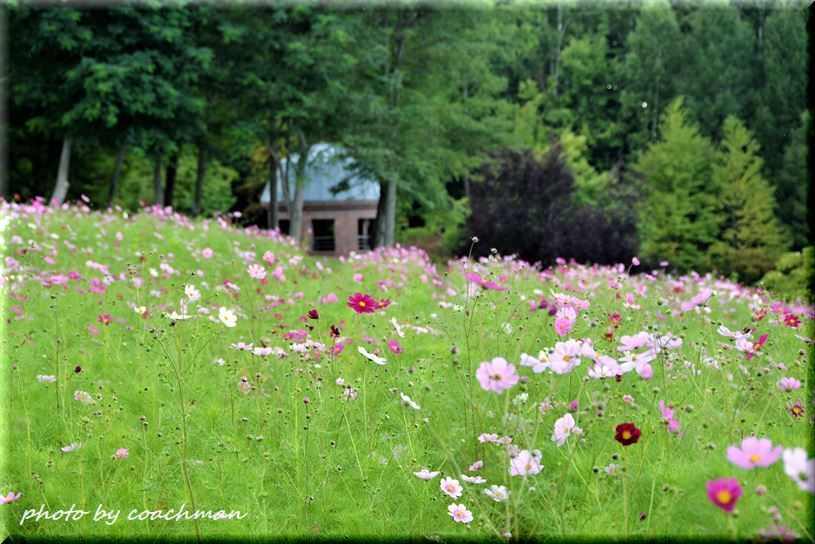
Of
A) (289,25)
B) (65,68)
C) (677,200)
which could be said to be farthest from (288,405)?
(677,200)

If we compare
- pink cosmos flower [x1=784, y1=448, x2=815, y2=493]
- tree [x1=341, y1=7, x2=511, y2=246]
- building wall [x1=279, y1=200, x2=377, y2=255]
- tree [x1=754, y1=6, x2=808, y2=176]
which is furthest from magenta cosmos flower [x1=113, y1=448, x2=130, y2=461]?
tree [x1=754, y1=6, x2=808, y2=176]

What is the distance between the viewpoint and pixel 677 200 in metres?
23.4

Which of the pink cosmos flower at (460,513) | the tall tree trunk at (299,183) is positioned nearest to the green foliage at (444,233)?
the tall tree trunk at (299,183)

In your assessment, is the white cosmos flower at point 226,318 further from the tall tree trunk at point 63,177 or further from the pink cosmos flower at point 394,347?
the tall tree trunk at point 63,177

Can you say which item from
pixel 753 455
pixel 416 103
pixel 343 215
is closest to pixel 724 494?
pixel 753 455

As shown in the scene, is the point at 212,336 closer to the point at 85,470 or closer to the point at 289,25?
the point at 85,470

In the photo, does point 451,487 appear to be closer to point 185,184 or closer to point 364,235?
point 364,235

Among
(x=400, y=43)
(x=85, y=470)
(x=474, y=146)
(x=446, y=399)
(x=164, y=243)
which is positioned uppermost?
(x=400, y=43)

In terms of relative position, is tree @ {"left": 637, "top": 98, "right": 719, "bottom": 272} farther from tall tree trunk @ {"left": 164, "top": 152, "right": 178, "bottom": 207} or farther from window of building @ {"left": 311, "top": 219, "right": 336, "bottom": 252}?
tall tree trunk @ {"left": 164, "top": 152, "right": 178, "bottom": 207}

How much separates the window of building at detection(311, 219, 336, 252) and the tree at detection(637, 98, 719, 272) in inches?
539

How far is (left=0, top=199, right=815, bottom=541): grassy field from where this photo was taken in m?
2.03

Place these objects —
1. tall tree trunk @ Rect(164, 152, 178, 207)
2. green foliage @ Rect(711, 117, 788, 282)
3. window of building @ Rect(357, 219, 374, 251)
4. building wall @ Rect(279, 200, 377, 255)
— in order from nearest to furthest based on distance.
→ green foliage @ Rect(711, 117, 788, 282) < tall tree trunk @ Rect(164, 152, 178, 207) < building wall @ Rect(279, 200, 377, 255) < window of building @ Rect(357, 219, 374, 251)

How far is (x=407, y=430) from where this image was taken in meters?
2.69

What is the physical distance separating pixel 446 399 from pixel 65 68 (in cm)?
1566
